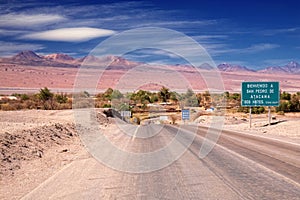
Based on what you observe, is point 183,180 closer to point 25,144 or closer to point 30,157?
point 30,157

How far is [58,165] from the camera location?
45.1 ft

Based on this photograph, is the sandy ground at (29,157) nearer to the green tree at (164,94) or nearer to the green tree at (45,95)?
the green tree at (45,95)

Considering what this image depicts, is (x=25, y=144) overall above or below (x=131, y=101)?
below

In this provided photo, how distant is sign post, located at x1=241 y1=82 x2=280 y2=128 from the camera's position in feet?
127

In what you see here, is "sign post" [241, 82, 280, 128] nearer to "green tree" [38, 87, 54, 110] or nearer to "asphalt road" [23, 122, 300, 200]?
"asphalt road" [23, 122, 300, 200]

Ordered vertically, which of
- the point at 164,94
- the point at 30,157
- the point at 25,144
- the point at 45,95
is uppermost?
the point at 164,94

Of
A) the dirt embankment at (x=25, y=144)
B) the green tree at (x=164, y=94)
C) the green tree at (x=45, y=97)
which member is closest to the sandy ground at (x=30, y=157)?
the dirt embankment at (x=25, y=144)

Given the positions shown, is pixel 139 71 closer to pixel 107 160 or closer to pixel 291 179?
pixel 107 160

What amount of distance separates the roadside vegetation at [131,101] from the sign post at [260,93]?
6.14 m

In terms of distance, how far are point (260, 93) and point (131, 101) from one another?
38494 millimetres

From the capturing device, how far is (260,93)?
39344mm

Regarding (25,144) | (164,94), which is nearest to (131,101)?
(164,94)

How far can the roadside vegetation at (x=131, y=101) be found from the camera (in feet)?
170

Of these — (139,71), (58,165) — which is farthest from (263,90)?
(58,165)
